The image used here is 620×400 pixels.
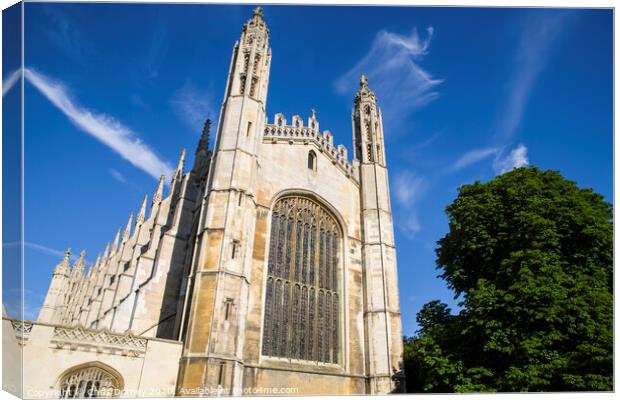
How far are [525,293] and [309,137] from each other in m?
13.0

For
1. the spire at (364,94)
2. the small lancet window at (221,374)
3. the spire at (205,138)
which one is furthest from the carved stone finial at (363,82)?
the small lancet window at (221,374)

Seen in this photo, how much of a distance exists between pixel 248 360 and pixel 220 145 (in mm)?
8242

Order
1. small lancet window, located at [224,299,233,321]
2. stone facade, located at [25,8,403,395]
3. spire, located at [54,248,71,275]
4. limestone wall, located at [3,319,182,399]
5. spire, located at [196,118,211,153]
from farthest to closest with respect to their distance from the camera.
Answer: spire, located at [54,248,71,275] < spire, located at [196,118,211,153] < stone facade, located at [25,8,403,395] < small lancet window, located at [224,299,233,321] < limestone wall, located at [3,319,182,399]

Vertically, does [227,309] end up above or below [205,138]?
below

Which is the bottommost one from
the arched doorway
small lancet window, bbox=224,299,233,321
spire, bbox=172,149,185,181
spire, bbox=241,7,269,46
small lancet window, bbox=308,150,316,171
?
the arched doorway

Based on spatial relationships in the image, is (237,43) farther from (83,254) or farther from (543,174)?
(83,254)

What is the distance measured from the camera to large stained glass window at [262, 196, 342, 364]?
15.6m

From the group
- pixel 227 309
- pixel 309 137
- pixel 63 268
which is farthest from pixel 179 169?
pixel 63 268

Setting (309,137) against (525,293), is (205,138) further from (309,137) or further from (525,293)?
(525,293)

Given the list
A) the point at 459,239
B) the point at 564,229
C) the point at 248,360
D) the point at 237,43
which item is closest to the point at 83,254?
the point at 237,43

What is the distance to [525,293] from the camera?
11.2 meters

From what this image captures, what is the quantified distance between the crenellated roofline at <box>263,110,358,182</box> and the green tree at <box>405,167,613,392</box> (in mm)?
7892

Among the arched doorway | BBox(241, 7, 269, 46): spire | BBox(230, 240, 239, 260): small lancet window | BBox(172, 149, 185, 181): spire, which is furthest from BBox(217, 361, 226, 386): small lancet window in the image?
BBox(172, 149, 185, 181): spire

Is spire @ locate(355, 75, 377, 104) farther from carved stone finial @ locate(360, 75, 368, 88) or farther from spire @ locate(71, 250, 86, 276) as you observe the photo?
spire @ locate(71, 250, 86, 276)
